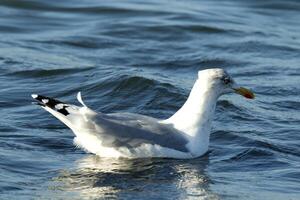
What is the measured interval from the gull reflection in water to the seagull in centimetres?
12

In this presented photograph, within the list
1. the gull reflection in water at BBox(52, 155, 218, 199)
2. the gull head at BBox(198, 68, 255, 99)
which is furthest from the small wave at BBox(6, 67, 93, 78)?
the gull head at BBox(198, 68, 255, 99)

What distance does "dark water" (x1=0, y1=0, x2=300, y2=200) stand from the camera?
32.3ft

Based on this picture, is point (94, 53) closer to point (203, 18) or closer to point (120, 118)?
point (203, 18)

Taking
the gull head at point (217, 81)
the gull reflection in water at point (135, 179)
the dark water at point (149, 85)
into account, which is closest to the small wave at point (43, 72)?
the dark water at point (149, 85)

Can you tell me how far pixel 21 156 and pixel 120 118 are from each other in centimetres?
112

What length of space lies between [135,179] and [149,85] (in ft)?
13.4

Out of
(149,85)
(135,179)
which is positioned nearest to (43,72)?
(149,85)

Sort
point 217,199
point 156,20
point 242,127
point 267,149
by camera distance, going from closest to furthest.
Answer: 1. point 217,199
2. point 267,149
3. point 242,127
4. point 156,20

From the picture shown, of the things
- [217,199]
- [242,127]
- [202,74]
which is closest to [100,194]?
[217,199]

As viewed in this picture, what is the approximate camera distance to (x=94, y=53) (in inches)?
645

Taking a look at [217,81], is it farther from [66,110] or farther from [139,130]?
[66,110]

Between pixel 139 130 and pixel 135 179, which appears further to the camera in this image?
pixel 139 130

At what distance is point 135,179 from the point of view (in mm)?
9984

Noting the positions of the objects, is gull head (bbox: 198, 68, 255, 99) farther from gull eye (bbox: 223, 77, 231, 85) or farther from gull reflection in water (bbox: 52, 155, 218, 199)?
gull reflection in water (bbox: 52, 155, 218, 199)
